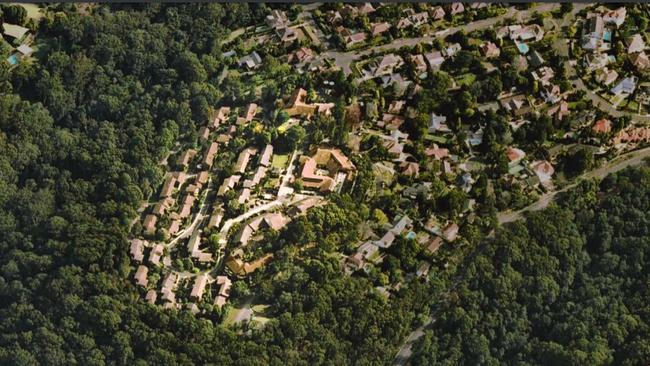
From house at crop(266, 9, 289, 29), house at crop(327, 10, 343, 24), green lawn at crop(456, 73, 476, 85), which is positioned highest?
house at crop(266, 9, 289, 29)

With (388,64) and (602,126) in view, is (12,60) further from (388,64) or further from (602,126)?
(602,126)

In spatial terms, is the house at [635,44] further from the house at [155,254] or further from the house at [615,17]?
the house at [155,254]

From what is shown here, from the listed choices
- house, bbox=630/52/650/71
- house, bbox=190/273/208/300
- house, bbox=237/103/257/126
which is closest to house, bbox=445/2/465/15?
house, bbox=630/52/650/71

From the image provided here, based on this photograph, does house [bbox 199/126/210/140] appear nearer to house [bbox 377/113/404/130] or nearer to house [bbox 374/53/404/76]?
house [bbox 377/113/404/130]

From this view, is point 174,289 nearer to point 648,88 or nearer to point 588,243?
point 588,243

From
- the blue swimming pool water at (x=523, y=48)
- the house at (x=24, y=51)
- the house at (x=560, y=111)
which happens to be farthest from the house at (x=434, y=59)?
the house at (x=24, y=51)

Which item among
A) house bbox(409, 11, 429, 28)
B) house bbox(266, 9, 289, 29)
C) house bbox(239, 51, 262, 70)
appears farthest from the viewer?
house bbox(409, 11, 429, 28)

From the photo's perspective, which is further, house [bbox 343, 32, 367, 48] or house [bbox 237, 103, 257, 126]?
house [bbox 343, 32, 367, 48]

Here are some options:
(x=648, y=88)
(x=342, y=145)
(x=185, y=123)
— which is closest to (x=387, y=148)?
(x=342, y=145)
